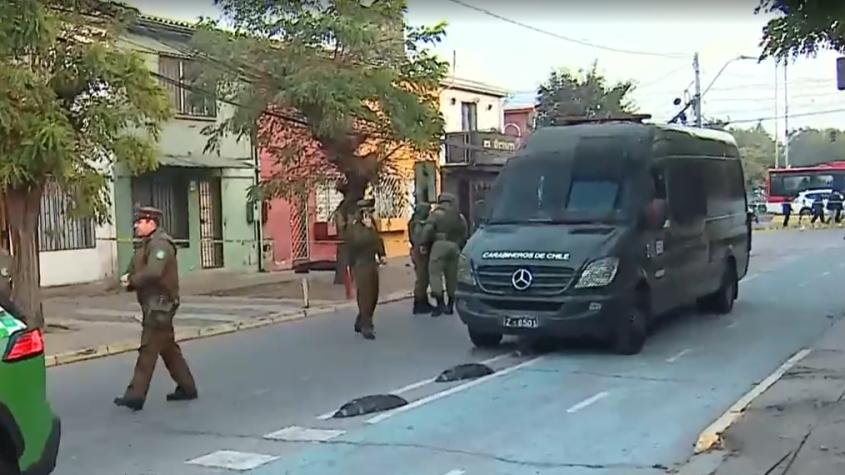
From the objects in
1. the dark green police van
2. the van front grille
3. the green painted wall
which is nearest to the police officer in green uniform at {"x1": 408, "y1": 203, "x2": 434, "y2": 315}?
the dark green police van

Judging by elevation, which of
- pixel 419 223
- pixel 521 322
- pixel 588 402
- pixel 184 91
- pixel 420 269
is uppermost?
pixel 184 91

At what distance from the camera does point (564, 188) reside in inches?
527

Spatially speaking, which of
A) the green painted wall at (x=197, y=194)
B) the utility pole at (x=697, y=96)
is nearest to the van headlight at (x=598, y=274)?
the green painted wall at (x=197, y=194)

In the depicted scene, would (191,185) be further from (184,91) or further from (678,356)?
(678,356)

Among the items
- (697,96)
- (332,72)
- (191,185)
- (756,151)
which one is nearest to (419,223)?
(332,72)

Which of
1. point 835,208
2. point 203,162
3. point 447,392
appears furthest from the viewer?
point 835,208

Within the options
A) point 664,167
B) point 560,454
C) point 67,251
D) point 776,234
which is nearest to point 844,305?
point 664,167

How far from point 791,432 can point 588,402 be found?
2217 millimetres

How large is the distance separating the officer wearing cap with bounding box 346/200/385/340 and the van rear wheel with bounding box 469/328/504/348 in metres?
1.97

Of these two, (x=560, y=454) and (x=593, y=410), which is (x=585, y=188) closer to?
(x=593, y=410)

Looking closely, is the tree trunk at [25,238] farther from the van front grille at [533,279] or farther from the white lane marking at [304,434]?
the white lane marking at [304,434]

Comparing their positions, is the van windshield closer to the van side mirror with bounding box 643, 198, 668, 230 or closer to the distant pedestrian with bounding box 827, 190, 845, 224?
the van side mirror with bounding box 643, 198, 668, 230

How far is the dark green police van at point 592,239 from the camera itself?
12.2m

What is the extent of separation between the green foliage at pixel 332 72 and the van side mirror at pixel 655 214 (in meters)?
7.64
